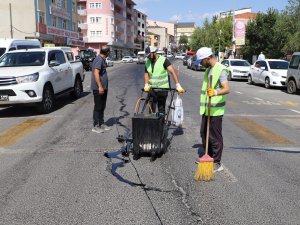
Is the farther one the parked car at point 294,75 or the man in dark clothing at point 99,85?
the parked car at point 294,75

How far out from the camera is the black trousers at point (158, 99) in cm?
703

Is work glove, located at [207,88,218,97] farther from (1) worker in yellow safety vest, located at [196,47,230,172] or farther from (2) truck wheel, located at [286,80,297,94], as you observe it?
(2) truck wheel, located at [286,80,297,94]

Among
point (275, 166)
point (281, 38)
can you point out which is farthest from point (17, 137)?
point (281, 38)

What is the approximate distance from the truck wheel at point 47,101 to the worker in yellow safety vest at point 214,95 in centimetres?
650

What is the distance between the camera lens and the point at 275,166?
5.94 m

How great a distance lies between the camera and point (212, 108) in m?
5.56

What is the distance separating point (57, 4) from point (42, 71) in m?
42.5

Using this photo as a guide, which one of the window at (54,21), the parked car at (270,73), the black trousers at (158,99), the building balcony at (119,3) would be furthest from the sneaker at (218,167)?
the building balcony at (119,3)

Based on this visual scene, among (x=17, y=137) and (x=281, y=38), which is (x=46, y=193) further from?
(x=281, y=38)

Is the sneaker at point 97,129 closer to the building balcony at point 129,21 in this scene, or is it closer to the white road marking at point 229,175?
the white road marking at point 229,175

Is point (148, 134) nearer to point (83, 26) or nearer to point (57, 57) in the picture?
point (57, 57)

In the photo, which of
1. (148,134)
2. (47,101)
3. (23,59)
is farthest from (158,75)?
(23,59)

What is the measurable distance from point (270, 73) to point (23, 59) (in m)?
13.2

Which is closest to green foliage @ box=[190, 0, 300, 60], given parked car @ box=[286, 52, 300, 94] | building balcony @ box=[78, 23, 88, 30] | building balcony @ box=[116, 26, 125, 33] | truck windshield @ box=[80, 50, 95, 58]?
parked car @ box=[286, 52, 300, 94]
